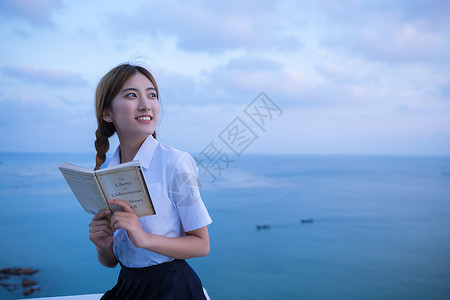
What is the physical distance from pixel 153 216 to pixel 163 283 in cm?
26

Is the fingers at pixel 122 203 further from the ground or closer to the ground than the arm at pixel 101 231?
further from the ground

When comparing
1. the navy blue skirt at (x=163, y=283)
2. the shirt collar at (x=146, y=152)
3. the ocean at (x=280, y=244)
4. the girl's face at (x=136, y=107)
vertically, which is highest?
the girl's face at (x=136, y=107)

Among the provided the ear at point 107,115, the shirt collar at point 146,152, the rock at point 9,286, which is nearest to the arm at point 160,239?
the shirt collar at point 146,152

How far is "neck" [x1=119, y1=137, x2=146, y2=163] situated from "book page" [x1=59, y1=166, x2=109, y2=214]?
28 centimetres

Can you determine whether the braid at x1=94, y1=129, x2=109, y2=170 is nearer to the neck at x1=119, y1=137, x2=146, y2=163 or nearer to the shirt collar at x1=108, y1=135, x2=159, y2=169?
the neck at x1=119, y1=137, x2=146, y2=163

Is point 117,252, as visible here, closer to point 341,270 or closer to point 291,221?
point 341,270

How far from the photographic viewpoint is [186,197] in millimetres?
1089

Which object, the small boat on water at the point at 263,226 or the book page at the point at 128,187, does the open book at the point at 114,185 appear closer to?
the book page at the point at 128,187

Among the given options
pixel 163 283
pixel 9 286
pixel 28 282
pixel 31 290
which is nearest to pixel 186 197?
pixel 163 283

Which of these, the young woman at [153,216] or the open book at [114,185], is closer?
the open book at [114,185]

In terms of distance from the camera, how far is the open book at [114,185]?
2.83 ft

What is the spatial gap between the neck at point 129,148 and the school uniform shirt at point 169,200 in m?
0.09

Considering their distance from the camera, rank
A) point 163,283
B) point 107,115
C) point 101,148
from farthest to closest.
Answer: point 101,148
point 107,115
point 163,283

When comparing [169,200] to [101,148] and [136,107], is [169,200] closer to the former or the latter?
[136,107]
